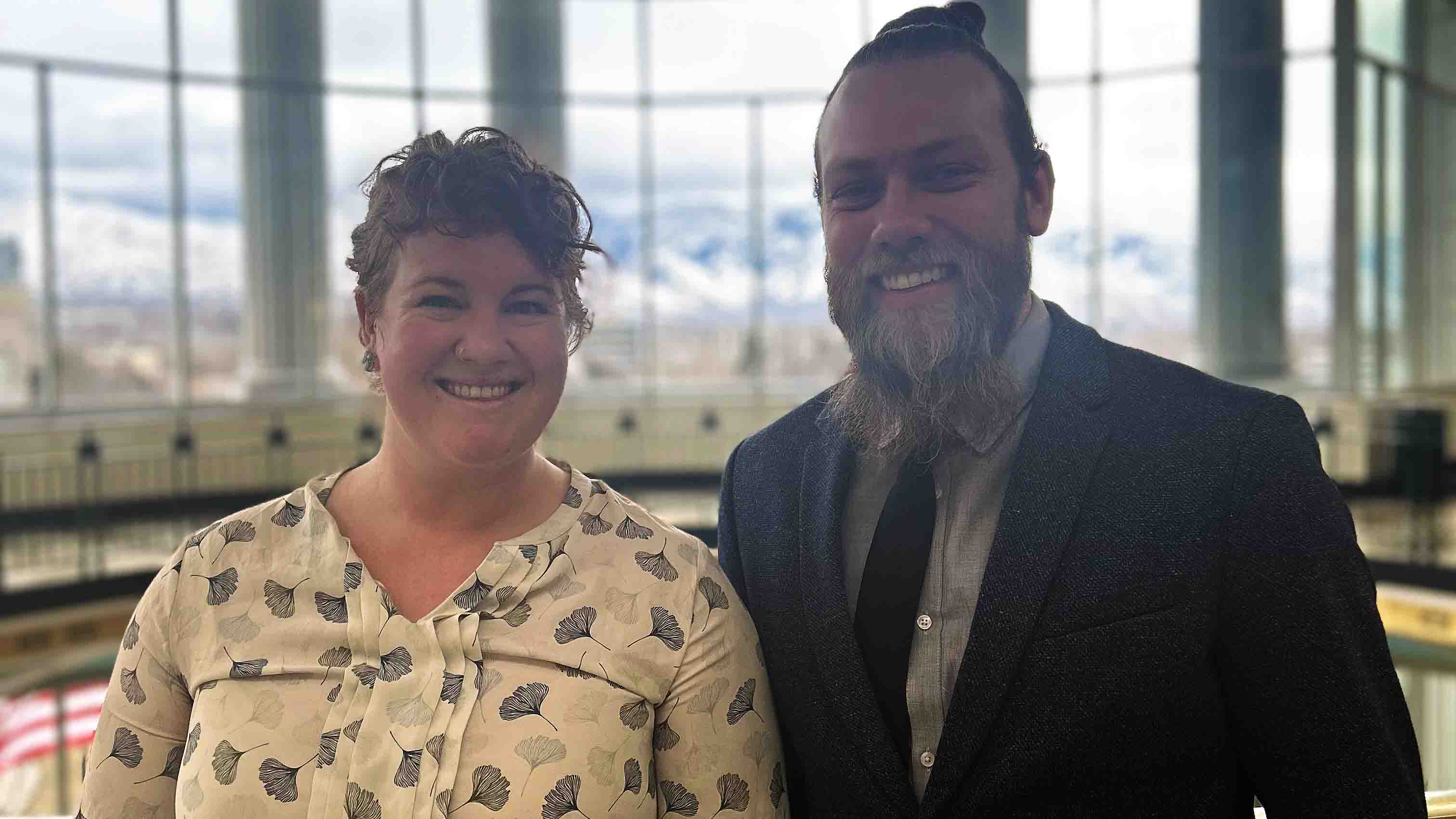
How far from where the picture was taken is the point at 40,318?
10.9 metres

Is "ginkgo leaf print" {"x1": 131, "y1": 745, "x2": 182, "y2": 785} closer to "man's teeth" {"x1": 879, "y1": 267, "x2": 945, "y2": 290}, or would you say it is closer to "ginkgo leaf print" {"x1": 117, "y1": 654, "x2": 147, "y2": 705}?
"ginkgo leaf print" {"x1": 117, "y1": 654, "x2": 147, "y2": 705}

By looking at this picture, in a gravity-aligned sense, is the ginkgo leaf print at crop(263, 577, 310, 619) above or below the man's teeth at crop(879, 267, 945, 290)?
below

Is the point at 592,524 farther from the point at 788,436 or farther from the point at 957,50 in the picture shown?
the point at 957,50

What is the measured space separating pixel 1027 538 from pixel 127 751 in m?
1.29

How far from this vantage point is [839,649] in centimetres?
162

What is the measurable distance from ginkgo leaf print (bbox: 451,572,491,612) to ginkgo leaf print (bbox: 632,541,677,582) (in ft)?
0.72

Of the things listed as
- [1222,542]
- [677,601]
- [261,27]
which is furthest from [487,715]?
[261,27]

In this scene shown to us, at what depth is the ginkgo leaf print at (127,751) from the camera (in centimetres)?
164

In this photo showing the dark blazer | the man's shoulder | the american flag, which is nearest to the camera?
the dark blazer

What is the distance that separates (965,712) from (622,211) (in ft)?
39.8

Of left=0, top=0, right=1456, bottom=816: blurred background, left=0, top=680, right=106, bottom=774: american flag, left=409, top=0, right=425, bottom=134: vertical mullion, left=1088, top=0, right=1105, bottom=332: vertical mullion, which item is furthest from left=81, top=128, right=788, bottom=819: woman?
left=409, top=0, right=425, bottom=134: vertical mullion

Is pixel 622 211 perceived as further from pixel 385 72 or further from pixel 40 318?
pixel 40 318

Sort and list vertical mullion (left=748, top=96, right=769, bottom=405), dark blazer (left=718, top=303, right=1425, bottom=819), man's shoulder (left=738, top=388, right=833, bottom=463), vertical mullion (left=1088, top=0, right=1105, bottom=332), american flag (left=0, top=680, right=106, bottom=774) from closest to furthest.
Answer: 1. dark blazer (left=718, top=303, right=1425, bottom=819)
2. man's shoulder (left=738, top=388, right=833, bottom=463)
3. american flag (left=0, top=680, right=106, bottom=774)
4. vertical mullion (left=1088, top=0, right=1105, bottom=332)
5. vertical mullion (left=748, top=96, right=769, bottom=405)

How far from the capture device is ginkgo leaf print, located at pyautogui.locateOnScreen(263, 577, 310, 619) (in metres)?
1.63
